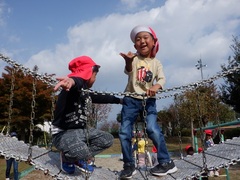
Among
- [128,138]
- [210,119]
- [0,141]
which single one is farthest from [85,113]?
[210,119]

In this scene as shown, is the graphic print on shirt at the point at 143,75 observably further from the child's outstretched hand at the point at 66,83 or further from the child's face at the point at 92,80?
the child's outstretched hand at the point at 66,83

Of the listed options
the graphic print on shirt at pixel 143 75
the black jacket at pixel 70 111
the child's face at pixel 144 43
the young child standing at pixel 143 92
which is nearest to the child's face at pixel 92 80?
the black jacket at pixel 70 111

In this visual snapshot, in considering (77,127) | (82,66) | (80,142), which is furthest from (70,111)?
(82,66)

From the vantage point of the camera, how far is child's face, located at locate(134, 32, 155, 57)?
3.14m

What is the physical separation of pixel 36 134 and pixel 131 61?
1782 cm

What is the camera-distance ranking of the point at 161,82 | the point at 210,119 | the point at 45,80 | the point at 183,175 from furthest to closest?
the point at 210,119 → the point at 161,82 → the point at 45,80 → the point at 183,175

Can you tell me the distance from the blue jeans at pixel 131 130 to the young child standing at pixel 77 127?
17 centimetres

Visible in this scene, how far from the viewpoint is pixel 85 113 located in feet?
9.28

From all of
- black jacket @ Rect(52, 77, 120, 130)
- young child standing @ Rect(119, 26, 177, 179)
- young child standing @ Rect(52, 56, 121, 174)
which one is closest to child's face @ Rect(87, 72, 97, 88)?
young child standing @ Rect(52, 56, 121, 174)

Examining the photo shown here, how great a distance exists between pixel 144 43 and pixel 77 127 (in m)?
1.19

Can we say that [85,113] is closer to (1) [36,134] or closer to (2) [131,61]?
(2) [131,61]

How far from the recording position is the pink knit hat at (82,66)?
2.81m

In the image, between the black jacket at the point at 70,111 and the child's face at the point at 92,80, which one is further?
the child's face at the point at 92,80

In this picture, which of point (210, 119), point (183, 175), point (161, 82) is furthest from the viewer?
point (210, 119)
